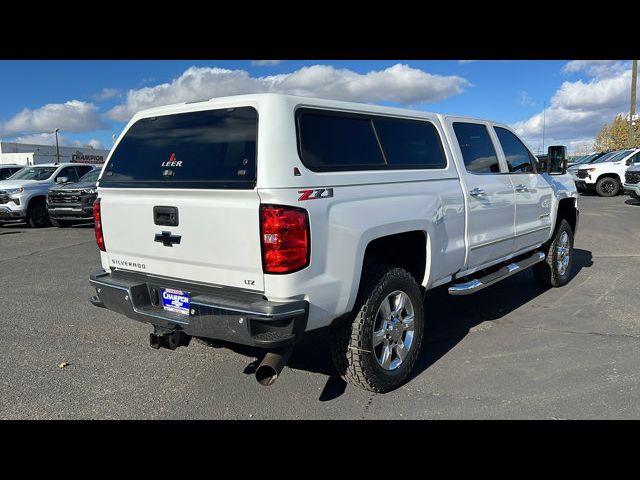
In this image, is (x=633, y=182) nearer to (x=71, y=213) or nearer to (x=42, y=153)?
(x=71, y=213)

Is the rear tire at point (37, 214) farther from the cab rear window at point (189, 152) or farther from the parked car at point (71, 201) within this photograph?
the cab rear window at point (189, 152)

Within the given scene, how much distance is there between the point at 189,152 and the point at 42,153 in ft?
200

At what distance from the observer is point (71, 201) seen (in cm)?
1316

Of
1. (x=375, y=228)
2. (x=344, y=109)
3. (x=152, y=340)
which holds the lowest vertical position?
(x=152, y=340)

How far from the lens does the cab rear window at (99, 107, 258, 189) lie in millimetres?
3066

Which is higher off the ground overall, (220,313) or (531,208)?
(531,208)

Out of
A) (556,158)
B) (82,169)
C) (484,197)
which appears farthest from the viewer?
(82,169)

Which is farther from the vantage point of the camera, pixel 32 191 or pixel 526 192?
pixel 32 191

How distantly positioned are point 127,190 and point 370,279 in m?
1.83

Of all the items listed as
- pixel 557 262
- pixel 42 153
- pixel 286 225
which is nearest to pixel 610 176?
pixel 557 262
